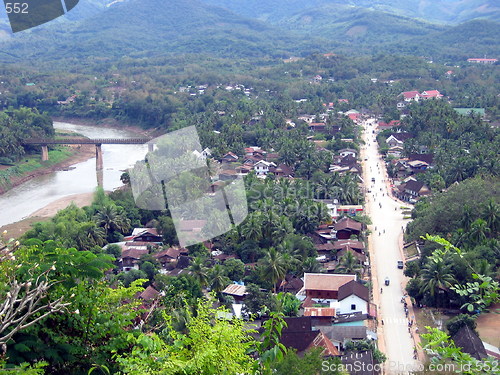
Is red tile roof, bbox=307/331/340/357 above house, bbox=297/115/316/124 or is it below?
above

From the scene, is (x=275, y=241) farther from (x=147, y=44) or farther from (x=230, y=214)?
(x=147, y=44)

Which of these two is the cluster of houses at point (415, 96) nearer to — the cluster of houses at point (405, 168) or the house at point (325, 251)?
the cluster of houses at point (405, 168)

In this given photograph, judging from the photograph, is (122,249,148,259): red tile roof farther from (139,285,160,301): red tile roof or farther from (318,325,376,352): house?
(318,325,376,352): house

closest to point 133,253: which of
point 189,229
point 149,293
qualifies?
point 189,229

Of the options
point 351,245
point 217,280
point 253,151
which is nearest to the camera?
point 217,280

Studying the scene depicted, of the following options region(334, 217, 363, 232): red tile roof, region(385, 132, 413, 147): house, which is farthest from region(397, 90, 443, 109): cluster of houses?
region(334, 217, 363, 232): red tile roof

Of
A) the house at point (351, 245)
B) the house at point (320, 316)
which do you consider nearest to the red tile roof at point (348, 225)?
the house at point (351, 245)

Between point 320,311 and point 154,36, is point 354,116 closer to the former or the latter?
point 320,311

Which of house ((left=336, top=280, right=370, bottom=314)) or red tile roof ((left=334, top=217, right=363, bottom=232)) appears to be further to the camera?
red tile roof ((left=334, top=217, right=363, bottom=232))
